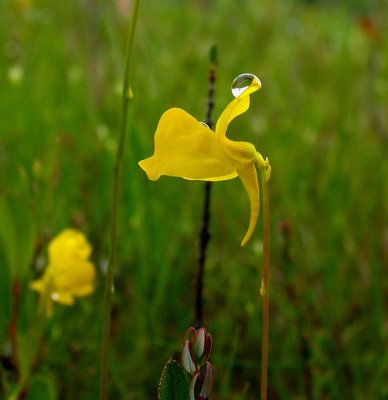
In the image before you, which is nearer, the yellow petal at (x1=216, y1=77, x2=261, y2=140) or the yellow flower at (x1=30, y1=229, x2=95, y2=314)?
the yellow petal at (x1=216, y1=77, x2=261, y2=140)

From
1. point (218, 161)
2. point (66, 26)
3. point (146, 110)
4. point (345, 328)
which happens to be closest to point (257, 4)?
point (66, 26)

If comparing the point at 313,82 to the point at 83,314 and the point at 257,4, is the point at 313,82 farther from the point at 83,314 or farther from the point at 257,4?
the point at 83,314

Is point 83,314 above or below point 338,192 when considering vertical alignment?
below

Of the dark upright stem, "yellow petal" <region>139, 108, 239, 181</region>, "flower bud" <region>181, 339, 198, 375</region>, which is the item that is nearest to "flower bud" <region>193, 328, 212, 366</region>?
"flower bud" <region>181, 339, 198, 375</region>

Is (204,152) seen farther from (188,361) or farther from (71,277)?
(71,277)

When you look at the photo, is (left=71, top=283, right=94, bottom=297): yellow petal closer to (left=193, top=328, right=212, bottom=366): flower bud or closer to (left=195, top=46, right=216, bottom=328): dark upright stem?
(left=195, top=46, right=216, bottom=328): dark upright stem

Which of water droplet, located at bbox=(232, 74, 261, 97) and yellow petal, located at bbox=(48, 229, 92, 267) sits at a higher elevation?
water droplet, located at bbox=(232, 74, 261, 97)
